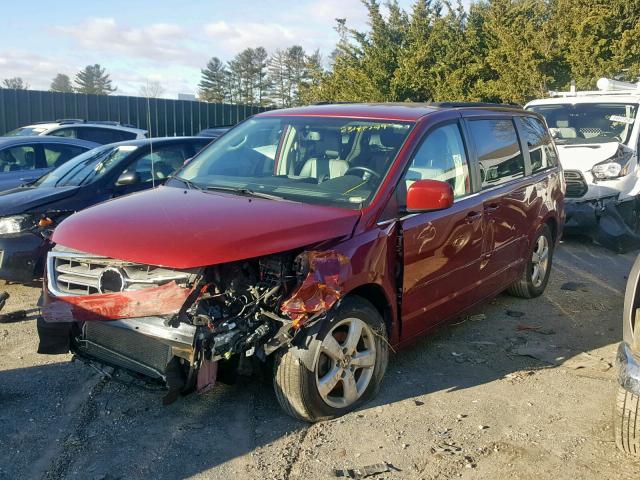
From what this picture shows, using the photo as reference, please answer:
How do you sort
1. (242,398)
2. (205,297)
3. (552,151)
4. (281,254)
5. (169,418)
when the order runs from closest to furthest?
(205,297)
(281,254)
(169,418)
(242,398)
(552,151)

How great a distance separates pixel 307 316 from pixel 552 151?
437 centimetres

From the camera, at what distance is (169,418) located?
12.4 ft

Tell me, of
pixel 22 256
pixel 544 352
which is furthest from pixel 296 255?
pixel 22 256

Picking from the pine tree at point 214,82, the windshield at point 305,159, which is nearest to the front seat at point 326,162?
the windshield at point 305,159

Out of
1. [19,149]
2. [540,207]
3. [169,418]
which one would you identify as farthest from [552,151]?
[19,149]

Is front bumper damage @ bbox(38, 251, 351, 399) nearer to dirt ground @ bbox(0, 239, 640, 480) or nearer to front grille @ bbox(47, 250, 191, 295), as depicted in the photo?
front grille @ bbox(47, 250, 191, 295)

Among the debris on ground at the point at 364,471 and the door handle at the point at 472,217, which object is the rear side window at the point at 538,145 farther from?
the debris on ground at the point at 364,471

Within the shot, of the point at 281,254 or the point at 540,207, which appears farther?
the point at 540,207

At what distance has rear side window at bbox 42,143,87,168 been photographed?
30.2 ft

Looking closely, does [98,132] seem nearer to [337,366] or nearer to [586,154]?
[586,154]

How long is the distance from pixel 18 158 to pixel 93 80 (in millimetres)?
60652

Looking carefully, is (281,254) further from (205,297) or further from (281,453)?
(281,453)

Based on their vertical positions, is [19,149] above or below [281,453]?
above

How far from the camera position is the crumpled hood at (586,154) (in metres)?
9.09
